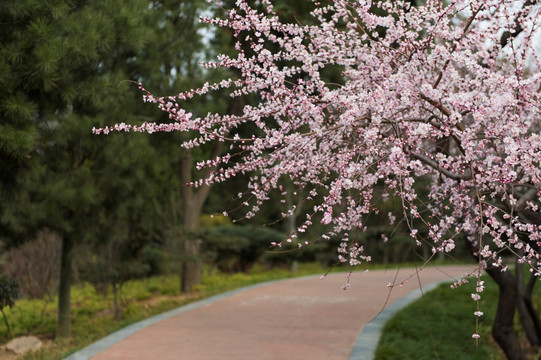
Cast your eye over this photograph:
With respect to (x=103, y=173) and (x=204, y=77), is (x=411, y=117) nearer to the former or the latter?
(x=103, y=173)

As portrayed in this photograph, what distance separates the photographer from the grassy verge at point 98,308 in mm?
9723

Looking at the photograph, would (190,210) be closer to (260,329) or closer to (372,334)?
(260,329)

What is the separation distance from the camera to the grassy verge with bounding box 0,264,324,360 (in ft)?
31.9

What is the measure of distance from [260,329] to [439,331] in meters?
2.56

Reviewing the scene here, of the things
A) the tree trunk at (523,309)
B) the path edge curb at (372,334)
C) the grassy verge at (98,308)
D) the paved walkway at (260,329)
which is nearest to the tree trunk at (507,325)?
the paved walkway at (260,329)

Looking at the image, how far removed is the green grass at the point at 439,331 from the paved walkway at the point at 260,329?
0.30 m

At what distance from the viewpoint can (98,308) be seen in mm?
12703

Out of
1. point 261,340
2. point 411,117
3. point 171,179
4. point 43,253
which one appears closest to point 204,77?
point 171,179

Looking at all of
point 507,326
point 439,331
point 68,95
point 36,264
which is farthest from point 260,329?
point 36,264

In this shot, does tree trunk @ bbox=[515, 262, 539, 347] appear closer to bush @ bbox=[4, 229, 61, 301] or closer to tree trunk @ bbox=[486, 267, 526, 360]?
tree trunk @ bbox=[486, 267, 526, 360]

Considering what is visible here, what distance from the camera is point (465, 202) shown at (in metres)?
5.06

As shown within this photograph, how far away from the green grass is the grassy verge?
3.81 meters

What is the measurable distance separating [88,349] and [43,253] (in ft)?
22.5

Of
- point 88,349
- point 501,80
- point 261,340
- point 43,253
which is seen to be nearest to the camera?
point 501,80
